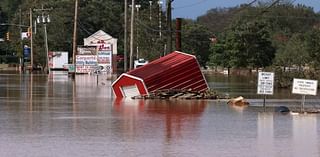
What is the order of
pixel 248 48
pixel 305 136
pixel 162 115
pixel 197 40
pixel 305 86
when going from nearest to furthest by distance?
pixel 305 136
pixel 162 115
pixel 305 86
pixel 248 48
pixel 197 40

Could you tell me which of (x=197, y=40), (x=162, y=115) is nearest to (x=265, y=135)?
(x=162, y=115)

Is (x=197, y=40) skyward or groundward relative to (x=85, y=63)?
skyward

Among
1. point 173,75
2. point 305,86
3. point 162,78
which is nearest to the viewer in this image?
point 305,86

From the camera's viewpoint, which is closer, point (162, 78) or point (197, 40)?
point (162, 78)

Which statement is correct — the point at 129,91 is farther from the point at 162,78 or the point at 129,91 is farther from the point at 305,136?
the point at 305,136

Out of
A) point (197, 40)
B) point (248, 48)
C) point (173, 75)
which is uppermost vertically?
point (197, 40)

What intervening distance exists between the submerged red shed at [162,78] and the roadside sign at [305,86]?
848 centimetres

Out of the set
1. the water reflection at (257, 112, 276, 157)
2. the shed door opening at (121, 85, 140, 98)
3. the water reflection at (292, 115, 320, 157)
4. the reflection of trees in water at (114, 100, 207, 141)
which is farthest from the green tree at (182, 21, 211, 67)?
the water reflection at (292, 115, 320, 157)

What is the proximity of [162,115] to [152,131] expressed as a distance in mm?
4836

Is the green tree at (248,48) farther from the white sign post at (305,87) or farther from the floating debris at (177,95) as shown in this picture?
the white sign post at (305,87)

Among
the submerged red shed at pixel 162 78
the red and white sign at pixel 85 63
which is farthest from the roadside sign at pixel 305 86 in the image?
the red and white sign at pixel 85 63

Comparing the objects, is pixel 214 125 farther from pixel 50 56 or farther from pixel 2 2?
pixel 2 2

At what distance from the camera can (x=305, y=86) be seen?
2280cm

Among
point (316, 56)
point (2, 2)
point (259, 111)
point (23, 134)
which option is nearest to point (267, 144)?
point (23, 134)
